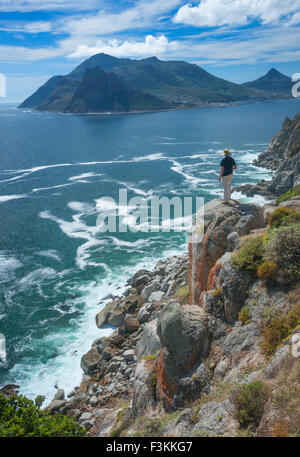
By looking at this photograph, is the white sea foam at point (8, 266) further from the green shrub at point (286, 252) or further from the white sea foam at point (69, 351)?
the green shrub at point (286, 252)

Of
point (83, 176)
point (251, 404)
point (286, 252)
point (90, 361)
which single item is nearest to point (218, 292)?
point (286, 252)

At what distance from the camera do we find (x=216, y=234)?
15586mm

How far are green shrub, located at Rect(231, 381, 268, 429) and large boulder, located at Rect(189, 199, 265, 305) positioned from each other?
639cm

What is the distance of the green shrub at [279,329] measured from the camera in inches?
383

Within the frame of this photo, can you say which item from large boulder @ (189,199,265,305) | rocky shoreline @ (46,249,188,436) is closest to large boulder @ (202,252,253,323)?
large boulder @ (189,199,265,305)

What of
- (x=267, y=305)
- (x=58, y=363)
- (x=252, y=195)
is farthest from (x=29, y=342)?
(x=252, y=195)

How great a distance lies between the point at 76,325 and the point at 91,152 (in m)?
91.3

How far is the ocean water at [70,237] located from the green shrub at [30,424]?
12.2 metres

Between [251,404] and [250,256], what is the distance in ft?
18.6

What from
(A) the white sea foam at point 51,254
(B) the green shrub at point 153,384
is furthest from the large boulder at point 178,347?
(A) the white sea foam at point 51,254

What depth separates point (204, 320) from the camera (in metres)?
12.6

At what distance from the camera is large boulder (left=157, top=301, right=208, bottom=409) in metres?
11.8

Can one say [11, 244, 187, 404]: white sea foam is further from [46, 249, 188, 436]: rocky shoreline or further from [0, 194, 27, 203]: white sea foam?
[0, 194, 27, 203]: white sea foam

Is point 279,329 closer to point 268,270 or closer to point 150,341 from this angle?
point 268,270
